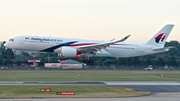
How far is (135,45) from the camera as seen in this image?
171 ft

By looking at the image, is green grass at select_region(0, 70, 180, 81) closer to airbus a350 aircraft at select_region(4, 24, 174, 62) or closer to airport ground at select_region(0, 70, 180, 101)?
airport ground at select_region(0, 70, 180, 101)

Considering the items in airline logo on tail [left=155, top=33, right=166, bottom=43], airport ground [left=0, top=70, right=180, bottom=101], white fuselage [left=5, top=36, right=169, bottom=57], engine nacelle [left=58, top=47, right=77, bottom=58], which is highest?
airline logo on tail [left=155, top=33, right=166, bottom=43]

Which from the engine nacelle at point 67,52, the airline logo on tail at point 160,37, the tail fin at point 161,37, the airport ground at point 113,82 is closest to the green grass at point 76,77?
the airport ground at point 113,82

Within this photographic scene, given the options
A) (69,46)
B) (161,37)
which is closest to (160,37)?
(161,37)

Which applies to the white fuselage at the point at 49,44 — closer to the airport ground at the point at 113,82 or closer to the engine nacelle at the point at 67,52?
the engine nacelle at the point at 67,52

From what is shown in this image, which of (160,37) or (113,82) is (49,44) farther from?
(160,37)

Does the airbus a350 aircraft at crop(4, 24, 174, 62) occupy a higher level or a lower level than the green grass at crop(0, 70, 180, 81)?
higher

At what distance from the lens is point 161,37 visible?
55906mm

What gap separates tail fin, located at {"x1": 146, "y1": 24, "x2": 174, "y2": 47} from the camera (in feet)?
181

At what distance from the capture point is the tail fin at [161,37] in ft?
181

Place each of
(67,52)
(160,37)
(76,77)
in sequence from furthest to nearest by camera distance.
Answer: (160,37) → (67,52) → (76,77)

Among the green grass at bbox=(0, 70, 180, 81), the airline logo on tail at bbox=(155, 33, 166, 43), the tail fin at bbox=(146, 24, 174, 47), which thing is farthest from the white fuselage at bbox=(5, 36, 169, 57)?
the airline logo on tail at bbox=(155, 33, 166, 43)

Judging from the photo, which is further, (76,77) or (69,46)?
(69,46)

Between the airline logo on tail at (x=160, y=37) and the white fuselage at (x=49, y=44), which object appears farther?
the airline logo on tail at (x=160, y=37)
